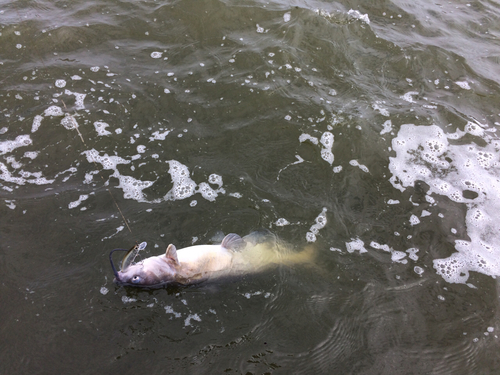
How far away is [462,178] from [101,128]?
6203 millimetres

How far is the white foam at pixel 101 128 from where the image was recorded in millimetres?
5484

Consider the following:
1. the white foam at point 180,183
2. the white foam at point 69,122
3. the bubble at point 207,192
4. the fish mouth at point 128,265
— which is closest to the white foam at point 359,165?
the bubble at point 207,192

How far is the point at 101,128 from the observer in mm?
5531

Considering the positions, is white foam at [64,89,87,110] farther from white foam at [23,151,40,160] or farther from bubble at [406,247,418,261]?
bubble at [406,247,418,261]

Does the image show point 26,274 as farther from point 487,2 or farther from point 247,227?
point 487,2

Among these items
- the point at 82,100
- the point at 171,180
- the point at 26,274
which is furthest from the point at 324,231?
the point at 82,100

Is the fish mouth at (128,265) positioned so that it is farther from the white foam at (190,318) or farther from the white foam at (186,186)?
the white foam at (186,186)

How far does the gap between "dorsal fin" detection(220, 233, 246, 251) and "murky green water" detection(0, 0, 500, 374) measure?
313 mm

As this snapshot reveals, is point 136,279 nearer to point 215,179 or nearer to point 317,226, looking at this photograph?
point 215,179

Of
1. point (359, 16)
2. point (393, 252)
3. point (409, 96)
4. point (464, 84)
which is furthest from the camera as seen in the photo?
point (359, 16)

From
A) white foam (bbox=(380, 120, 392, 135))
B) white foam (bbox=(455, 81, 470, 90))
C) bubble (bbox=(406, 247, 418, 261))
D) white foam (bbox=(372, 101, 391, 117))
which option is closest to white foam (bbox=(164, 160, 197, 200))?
bubble (bbox=(406, 247, 418, 261))

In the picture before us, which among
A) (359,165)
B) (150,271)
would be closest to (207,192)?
(150,271)

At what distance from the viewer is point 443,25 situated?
813 cm

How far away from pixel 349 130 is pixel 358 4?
14.4ft
